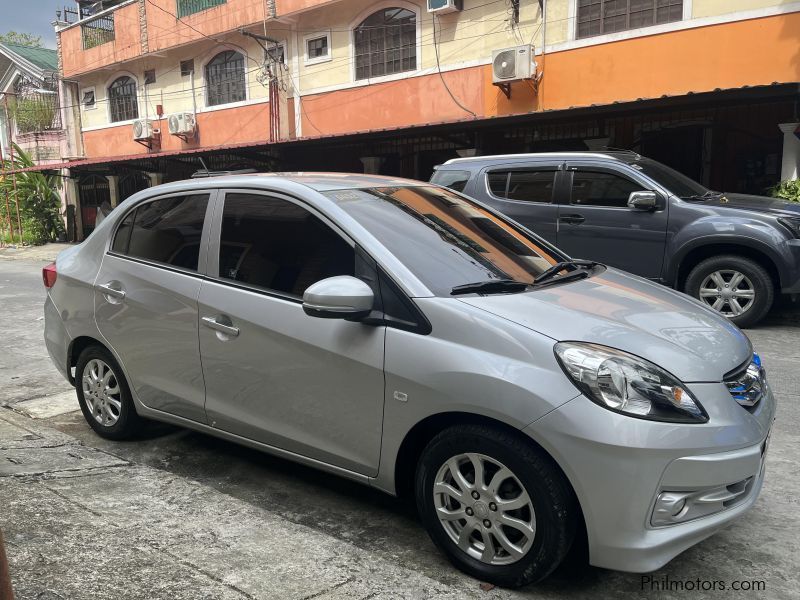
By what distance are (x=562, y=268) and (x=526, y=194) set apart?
5.01m

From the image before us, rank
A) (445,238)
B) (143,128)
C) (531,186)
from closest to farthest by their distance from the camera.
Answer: (445,238) → (531,186) → (143,128)

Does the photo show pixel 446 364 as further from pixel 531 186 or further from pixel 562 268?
pixel 531 186

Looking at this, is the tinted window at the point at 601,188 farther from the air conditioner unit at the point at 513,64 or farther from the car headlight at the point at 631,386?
the air conditioner unit at the point at 513,64

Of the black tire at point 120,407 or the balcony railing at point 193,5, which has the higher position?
the balcony railing at point 193,5

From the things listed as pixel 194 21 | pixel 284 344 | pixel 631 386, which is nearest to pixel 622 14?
pixel 284 344

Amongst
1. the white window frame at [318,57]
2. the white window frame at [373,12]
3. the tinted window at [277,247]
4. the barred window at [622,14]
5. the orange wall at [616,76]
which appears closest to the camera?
the tinted window at [277,247]

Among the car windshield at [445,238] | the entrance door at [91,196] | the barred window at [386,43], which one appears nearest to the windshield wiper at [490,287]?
the car windshield at [445,238]

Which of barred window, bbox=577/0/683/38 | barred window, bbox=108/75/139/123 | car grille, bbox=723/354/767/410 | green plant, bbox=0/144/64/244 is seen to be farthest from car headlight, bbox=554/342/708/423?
green plant, bbox=0/144/64/244

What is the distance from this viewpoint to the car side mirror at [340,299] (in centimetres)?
290

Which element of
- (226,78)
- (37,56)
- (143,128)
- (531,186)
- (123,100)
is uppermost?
(37,56)

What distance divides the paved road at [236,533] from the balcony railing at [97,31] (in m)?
24.0

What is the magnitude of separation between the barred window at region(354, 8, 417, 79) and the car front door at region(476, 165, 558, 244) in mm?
8427

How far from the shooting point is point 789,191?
9.65 metres

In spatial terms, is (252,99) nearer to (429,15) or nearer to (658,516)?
(429,15)
